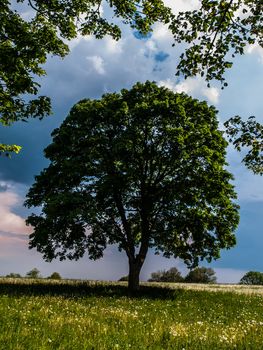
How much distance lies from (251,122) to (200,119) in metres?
19.6

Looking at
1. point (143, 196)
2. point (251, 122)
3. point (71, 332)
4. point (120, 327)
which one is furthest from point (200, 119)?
Answer: point (71, 332)

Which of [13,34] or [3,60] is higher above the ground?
[13,34]

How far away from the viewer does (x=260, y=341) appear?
33.4 feet

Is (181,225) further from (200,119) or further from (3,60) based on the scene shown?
(3,60)

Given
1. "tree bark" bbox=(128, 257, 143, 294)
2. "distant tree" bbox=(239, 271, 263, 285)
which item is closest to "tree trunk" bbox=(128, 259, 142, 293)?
"tree bark" bbox=(128, 257, 143, 294)

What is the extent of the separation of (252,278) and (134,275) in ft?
232

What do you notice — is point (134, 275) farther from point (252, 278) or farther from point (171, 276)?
point (252, 278)

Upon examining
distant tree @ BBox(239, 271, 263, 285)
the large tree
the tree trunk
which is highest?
the large tree

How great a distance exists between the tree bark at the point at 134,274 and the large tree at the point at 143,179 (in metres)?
0.07

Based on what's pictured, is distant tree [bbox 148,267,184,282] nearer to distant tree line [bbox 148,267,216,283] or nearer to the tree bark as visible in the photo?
distant tree line [bbox 148,267,216,283]

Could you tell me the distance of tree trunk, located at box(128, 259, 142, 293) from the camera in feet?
95.3

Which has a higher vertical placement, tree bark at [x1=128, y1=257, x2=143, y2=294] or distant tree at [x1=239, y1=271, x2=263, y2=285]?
distant tree at [x1=239, y1=271, x2=263, y2=285]

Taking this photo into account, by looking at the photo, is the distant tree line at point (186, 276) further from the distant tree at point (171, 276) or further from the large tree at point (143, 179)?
the large tree at point (143, 179)

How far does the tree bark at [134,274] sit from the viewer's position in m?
29.1
